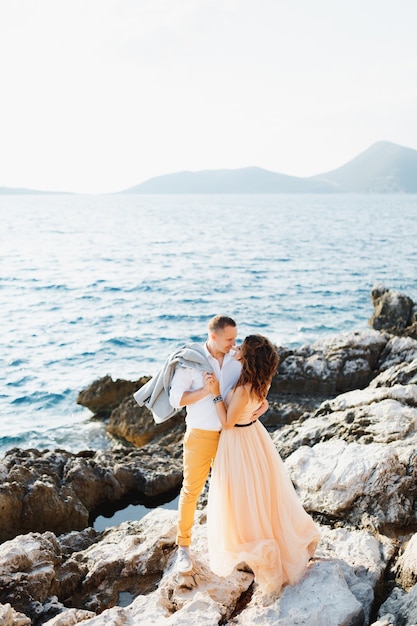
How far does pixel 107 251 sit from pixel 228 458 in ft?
166

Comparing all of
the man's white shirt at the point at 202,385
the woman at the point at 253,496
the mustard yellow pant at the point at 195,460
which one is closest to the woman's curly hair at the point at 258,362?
the woman at the point at 253,496

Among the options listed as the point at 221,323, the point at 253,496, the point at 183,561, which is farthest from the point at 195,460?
the point at 221,323

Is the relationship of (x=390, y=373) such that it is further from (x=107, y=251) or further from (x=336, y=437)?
(x=107, y=251)

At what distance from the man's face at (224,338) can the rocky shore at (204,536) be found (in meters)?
2.10

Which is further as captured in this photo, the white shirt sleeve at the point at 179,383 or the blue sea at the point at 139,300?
the blue sea at the point at 139,300

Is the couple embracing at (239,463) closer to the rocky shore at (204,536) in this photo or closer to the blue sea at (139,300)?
the rocky shore at (204,536)

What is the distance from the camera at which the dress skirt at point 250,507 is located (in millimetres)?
5340

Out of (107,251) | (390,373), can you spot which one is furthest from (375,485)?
(107,251)

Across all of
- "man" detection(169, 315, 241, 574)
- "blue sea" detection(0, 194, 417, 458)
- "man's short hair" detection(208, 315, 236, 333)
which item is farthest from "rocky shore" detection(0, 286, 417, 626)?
"blue sea" detection(0, 194, 417, 458)

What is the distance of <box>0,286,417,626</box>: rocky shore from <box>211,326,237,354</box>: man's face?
2103mm

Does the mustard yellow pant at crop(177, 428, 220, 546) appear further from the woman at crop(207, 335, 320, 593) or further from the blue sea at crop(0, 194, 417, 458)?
the blue sea at crop(0, 194, 417, 458)

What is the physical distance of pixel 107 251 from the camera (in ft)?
179

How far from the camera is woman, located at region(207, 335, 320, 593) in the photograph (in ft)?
17.1

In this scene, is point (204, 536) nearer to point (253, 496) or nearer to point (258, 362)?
point (253, 496)
